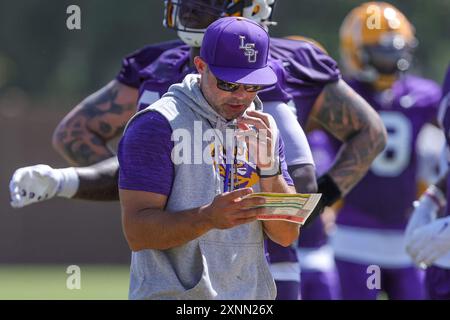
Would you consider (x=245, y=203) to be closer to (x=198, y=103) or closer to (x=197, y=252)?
(x=197, y=252)

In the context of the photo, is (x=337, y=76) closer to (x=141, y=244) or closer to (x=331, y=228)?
(x=141, y=244)

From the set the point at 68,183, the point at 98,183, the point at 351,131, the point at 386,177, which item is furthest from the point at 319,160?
the point at 68,183

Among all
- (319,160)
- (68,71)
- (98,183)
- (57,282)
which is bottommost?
(57,282)

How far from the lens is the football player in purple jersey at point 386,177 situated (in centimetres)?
750

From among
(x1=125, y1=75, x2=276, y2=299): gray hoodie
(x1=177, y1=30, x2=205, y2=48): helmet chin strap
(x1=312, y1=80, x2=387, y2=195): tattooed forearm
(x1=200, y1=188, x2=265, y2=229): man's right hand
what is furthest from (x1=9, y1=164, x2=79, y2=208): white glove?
(x1=200, y1=188, x2=265, y2=229): man's right hand

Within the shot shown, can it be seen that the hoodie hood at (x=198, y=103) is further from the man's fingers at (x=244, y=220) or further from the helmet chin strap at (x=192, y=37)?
the helmet chin strap at (x=192, y=37)

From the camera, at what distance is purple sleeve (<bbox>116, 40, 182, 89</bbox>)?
561 cm

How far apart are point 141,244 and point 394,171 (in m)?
3.86

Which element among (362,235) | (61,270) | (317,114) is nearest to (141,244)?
(317,114)

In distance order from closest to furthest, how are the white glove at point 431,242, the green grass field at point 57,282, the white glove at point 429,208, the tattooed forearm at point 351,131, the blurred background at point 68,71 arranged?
the white glove at point 431,242, the tattooed forearm at point 351,131, the white glove at point 429,208, the green grass field at point 57,282, the blurred background at point 68,71

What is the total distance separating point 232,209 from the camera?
394 centimetres

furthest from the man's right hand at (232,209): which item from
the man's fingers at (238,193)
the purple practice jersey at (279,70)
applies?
the purple practice jersey at (279,70)

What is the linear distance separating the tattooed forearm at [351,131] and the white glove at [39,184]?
43.9 inches

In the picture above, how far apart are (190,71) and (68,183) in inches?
27.0
